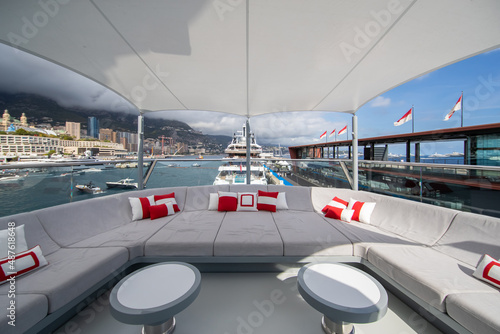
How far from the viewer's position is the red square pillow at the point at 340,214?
2676 millimetres

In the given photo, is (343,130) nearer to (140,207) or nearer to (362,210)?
(362,210)

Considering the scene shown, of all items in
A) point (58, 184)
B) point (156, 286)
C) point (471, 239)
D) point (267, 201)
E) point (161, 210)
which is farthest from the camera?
point (267, 201)

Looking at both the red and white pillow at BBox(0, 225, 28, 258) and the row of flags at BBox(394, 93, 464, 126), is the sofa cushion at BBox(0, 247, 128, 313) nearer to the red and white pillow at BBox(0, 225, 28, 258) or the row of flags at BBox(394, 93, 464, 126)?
the red and white pillow at BBox(0, 225, 28, 258)

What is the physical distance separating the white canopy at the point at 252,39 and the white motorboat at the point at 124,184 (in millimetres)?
1788

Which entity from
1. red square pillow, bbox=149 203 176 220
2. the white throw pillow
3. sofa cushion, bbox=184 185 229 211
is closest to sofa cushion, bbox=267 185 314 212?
the white throw pillow

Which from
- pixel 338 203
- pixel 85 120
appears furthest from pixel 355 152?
pixel 85 120

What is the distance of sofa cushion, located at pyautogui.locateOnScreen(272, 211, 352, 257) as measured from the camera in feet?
6.57

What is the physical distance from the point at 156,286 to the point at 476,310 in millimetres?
2157

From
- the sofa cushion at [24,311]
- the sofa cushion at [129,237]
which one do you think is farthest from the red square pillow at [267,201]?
the sofa cushion at [24,311]

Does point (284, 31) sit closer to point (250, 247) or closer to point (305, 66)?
point (305, 66)

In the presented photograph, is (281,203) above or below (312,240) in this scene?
above

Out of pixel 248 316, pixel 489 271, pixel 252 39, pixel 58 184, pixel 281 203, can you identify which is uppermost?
pixel 252 39

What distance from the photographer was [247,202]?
3180 millimetres

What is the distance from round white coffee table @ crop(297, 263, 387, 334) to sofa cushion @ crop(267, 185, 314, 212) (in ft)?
5.42
